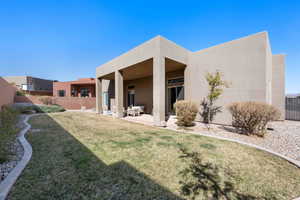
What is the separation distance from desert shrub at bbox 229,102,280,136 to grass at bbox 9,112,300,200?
1857mm

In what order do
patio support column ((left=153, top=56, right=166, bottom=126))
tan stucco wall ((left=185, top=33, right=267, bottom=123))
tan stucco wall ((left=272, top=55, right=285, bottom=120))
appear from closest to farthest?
tan stucco wall ((left=185, top=33, right=267, bottom=123))
patio support column ((left=153, top=56, right=166, bottom=126))
tan stucco wall ((left=272, top=55, right=285, bottom=120))

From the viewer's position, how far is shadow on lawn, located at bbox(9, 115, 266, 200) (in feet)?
6.57

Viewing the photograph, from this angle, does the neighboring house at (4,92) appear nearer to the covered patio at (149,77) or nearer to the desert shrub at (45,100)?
the desert shrub at (45,100)

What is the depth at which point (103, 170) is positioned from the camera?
2717mm

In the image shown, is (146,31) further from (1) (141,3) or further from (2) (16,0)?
→ (2) (16,0)

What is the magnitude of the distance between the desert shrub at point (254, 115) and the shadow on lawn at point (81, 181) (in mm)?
4308

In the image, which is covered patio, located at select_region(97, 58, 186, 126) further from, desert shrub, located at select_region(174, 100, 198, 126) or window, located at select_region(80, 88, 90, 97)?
window, located at select_region(80, 88, 90, 97)

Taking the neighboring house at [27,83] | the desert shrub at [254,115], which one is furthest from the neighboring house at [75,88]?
the desert shrub at [254,115]

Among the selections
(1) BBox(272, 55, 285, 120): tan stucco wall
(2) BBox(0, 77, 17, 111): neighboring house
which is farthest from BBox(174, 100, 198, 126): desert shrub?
(2) BBox(0, 77, 17, 111): neighboring house

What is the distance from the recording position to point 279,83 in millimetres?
9367

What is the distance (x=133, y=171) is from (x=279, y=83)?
41.4ft

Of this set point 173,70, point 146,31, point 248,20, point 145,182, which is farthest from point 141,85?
point 145,182

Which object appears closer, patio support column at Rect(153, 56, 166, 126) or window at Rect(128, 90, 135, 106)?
patio support column at Rect(153, 56, 166, 126)

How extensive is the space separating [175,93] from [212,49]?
4259 mm
